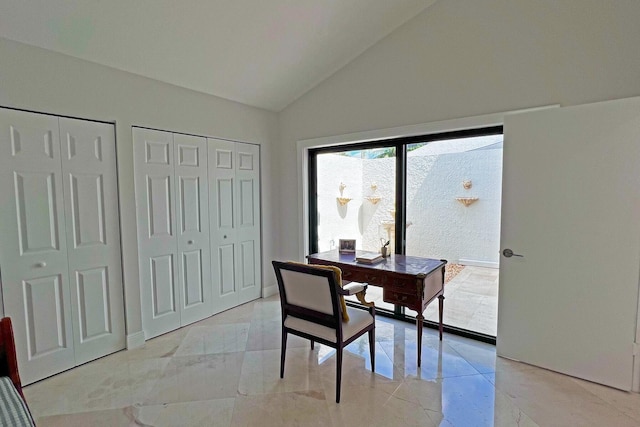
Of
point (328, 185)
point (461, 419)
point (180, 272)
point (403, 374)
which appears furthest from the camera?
point (328, 185)

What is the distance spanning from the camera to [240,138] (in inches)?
146

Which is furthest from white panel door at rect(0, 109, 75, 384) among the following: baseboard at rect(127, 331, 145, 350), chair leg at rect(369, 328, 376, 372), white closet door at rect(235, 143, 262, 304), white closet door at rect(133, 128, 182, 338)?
chair leg at rect(369, 328, 376, 372)

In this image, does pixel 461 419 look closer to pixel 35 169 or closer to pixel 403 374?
pixel 403 374

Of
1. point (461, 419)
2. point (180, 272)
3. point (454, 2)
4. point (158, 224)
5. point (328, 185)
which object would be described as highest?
point (454, 2)

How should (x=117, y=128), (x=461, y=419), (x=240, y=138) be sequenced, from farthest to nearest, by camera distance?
1. (x=240, y=138)
2. (x=117, y=128)
3. (x=461, y=419)

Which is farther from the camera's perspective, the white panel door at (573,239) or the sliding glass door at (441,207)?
the sliding glass door at (441,207)

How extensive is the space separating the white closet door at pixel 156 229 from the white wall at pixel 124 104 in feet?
0.26

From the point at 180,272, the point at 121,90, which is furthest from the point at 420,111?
the point at 180,272

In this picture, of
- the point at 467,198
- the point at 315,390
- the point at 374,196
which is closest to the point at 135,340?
the point at 315,390

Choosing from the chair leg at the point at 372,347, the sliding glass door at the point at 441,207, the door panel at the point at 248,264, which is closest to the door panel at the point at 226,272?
the door panel at the point at 248,264

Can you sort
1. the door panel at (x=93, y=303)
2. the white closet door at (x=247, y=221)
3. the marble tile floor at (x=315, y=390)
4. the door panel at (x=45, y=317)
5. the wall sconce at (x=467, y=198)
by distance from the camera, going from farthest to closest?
the white closet door at (x=247, y=221), the wall sconce at (x=467, y=198), the door panel at (x=93, y=303), the door panel at (x=45, y=317), the marble tile floor at (x=315, y=390)

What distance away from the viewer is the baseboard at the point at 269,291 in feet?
13.6

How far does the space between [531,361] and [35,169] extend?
Result: 4042 mm

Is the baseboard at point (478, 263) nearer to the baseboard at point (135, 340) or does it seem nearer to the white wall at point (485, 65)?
the white wall at point (485, 65)
